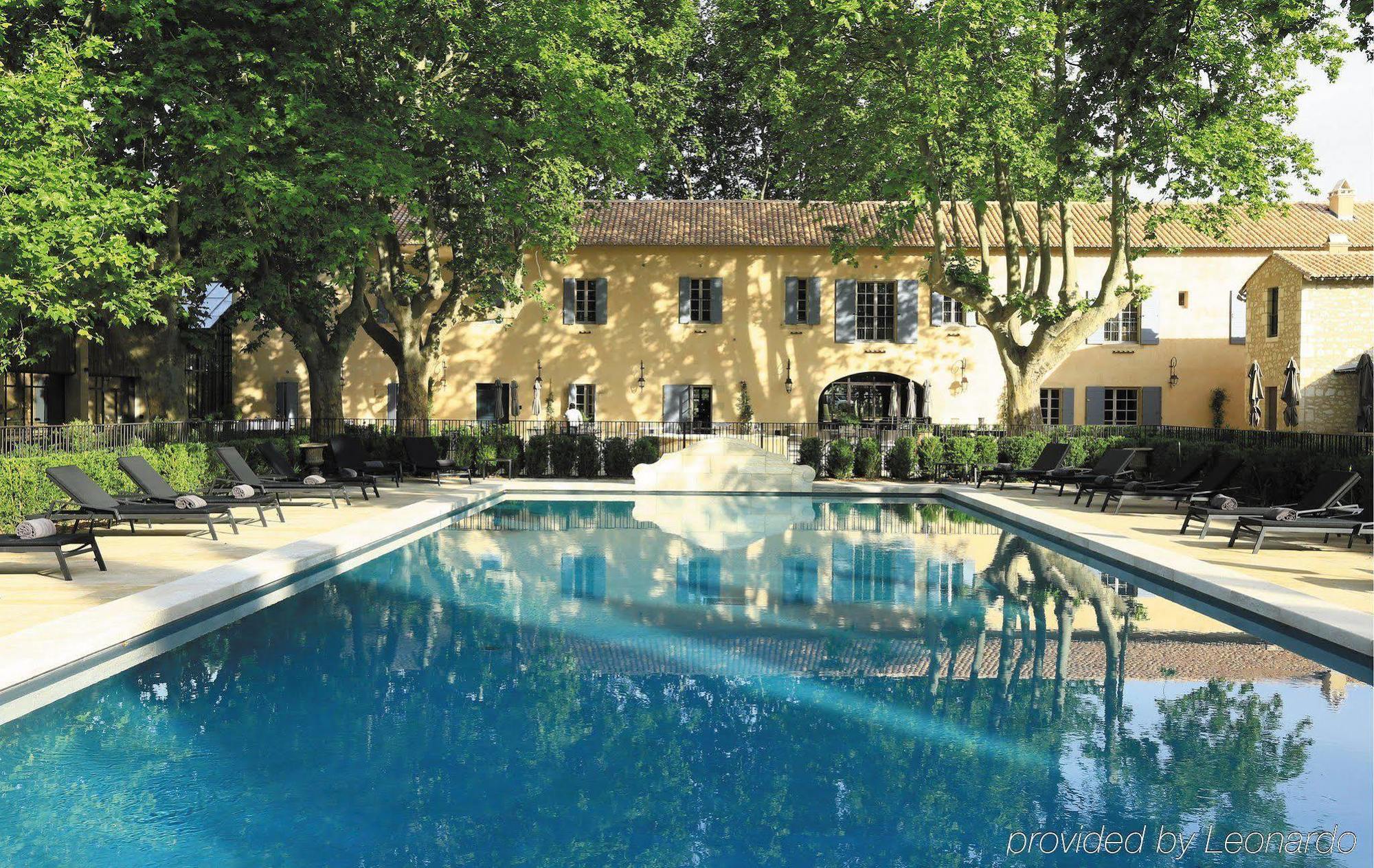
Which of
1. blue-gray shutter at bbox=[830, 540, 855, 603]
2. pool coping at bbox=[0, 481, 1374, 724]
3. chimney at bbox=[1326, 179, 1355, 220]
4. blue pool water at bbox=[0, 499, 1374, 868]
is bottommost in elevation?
blue pool water at bbox=[0, 499, 1374, 868]

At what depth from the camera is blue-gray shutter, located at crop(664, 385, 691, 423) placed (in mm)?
30922

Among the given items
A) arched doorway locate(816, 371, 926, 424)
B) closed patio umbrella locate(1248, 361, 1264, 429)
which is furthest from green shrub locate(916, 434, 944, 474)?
arched doorway locate(816, 371, 926, 424)

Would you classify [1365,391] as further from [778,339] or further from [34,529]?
[34,529]

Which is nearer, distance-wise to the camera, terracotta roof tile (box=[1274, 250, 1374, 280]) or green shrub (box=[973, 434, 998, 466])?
green shrub (box=[973, 434, 998, 466])

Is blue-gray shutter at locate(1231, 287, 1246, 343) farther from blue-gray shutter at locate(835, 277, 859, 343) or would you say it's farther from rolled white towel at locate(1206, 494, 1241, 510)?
rolled white towel at locate(1206, 494, 1241, 510)

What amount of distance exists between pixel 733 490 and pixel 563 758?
52.7 feet

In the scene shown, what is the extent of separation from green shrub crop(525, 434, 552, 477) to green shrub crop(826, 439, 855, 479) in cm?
620

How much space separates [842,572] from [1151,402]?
2264 centimetres

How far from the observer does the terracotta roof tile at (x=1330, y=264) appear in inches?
1034

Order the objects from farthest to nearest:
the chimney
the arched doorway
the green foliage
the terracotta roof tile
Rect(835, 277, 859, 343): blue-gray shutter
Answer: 1. the chimney
2. the arched doorway
3. Rect(835, 277, 859, 343): blue-gray shutter
4. the green foliage
5. the terracotta roof tile

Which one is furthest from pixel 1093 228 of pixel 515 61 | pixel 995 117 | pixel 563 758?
pixel 563 758

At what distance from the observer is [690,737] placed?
571 centimetres

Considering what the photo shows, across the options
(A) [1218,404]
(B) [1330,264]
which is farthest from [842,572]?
(A) [1218,404]

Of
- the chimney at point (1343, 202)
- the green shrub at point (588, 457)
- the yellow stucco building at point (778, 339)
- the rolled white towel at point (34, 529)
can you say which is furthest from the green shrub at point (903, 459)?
the chimney at point (1343, 202)
